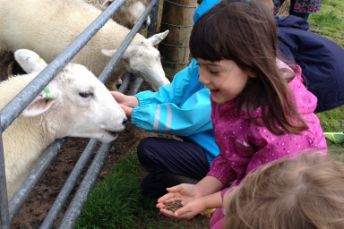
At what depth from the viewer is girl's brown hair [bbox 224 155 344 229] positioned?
906 mm

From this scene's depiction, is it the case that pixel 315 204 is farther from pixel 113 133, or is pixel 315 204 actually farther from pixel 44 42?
pixel 44 42

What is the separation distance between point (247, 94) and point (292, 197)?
0.68m

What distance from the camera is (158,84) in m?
3.17

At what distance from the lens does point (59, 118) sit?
1.98 metres

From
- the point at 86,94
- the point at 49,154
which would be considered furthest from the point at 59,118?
the point at 49,154

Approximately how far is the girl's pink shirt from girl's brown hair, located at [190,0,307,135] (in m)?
0.07

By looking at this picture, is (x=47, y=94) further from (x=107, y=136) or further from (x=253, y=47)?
(x=253, y=47)

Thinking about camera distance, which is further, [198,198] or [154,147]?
[154,147]

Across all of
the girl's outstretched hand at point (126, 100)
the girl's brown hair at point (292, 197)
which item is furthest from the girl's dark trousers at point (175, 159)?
the girl's brown hair at point (292, 197)

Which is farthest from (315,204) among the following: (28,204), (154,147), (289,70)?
(28,204)

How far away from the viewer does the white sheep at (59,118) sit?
6.29ft

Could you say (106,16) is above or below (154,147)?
above

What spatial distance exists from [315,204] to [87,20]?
9.47 feet

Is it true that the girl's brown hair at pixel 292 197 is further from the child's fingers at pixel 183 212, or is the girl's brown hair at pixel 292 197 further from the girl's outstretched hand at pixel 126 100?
the girl's outstretched hand at pixel 126 100
